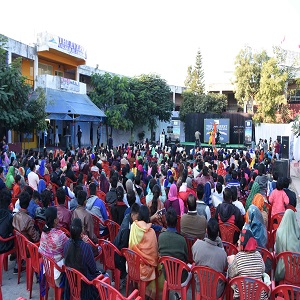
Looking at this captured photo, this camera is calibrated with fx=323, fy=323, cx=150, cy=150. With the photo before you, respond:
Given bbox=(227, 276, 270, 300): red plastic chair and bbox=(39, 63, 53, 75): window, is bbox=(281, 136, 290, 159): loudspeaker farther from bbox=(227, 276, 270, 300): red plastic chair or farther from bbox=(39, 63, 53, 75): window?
bbox=(39, 63, 53, 75): window

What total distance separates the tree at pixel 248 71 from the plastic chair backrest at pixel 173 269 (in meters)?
27.0

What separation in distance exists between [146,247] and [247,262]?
3.76 feet

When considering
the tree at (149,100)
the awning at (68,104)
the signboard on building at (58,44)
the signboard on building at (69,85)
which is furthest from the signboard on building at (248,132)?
the signboard on building at (58,44)

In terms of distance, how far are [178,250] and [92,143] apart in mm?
22480

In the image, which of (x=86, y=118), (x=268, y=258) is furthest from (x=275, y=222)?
(x=86, y=118)

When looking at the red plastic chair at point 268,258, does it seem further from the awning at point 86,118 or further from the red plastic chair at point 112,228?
the awning at point 86,118

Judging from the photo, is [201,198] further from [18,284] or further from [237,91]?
[237,91]

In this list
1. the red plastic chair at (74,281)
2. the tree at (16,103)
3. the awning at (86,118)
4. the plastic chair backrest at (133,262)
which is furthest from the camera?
the awning at (86,118)

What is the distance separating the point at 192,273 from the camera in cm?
348

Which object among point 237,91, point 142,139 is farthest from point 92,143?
point 237,91

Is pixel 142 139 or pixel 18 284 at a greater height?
pixel 142 139

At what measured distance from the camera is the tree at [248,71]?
1105 inches

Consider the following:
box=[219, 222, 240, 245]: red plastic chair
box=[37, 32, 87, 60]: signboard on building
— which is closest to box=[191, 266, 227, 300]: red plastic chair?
box=[219, 222, 240, 245]: red plastic chair

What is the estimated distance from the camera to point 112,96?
25016 millimetres
